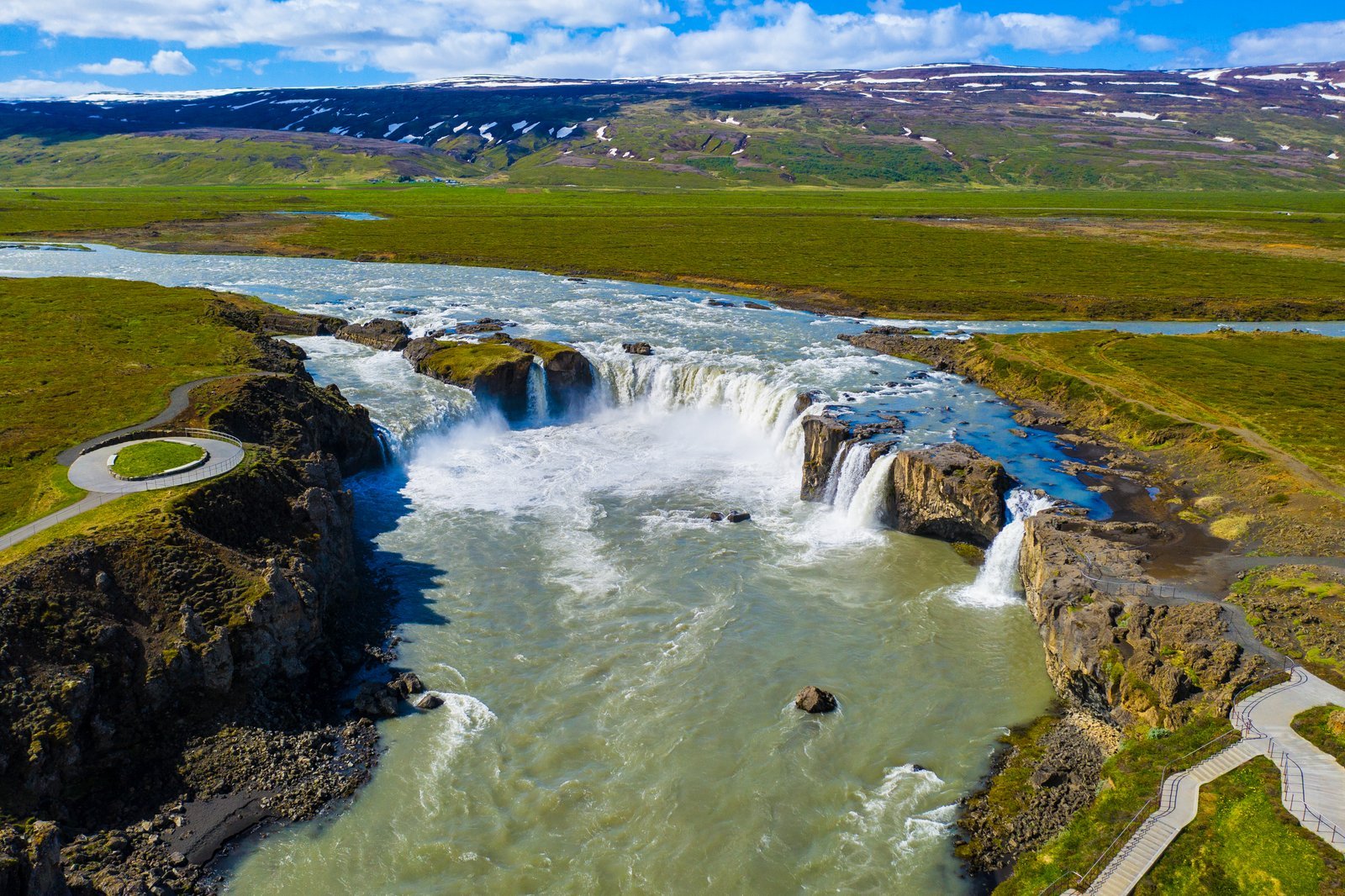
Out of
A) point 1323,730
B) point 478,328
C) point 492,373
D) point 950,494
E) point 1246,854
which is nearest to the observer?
point 1246,854

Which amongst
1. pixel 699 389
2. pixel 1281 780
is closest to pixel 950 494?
pixel 1281 780

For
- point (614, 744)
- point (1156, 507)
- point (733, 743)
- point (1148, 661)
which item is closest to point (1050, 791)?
point (1148, 661)

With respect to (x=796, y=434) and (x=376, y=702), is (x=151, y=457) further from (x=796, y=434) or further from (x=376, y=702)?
(x=796, y=434)

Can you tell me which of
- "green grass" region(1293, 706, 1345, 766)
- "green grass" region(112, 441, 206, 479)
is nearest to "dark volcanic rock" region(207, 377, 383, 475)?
"green grass" region(112, 441, 206, 479)

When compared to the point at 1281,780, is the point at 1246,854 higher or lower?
lower

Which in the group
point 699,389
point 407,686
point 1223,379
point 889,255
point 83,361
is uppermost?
point 83,361

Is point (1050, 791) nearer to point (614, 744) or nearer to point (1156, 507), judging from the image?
point (614, 744)
